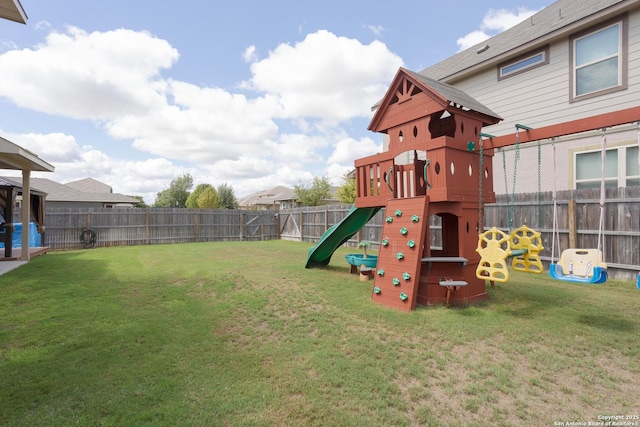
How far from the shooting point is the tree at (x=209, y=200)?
137ft

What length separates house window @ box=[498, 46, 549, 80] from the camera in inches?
378

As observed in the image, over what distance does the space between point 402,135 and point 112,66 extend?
30.7 feet

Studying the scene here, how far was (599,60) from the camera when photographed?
8.41 metres

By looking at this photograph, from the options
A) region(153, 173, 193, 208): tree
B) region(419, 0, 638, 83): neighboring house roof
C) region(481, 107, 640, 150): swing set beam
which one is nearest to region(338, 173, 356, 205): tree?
region(419, 0, 638, 83): neighboring house roof

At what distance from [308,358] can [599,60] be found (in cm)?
1062

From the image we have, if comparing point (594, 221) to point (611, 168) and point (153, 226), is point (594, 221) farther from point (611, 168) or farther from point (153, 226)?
point (153, 226)

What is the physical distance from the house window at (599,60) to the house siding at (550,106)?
13cm

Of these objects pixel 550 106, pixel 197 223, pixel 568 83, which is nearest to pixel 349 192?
pixel 197 223

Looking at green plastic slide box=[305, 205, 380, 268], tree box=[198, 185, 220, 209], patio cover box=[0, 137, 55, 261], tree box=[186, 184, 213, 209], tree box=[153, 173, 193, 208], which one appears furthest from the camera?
tree box=[153, 173, 193, 208]

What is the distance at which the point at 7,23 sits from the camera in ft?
20.6

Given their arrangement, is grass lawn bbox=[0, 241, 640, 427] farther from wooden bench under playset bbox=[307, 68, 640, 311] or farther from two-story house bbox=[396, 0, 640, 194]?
two-story house bbox=[396, 0, 640, 194]

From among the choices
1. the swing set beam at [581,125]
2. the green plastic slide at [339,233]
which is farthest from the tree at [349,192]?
the swing set beam at [581,125]

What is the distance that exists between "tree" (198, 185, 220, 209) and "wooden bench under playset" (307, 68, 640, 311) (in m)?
38.3

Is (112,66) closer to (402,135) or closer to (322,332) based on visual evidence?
(402,135)
